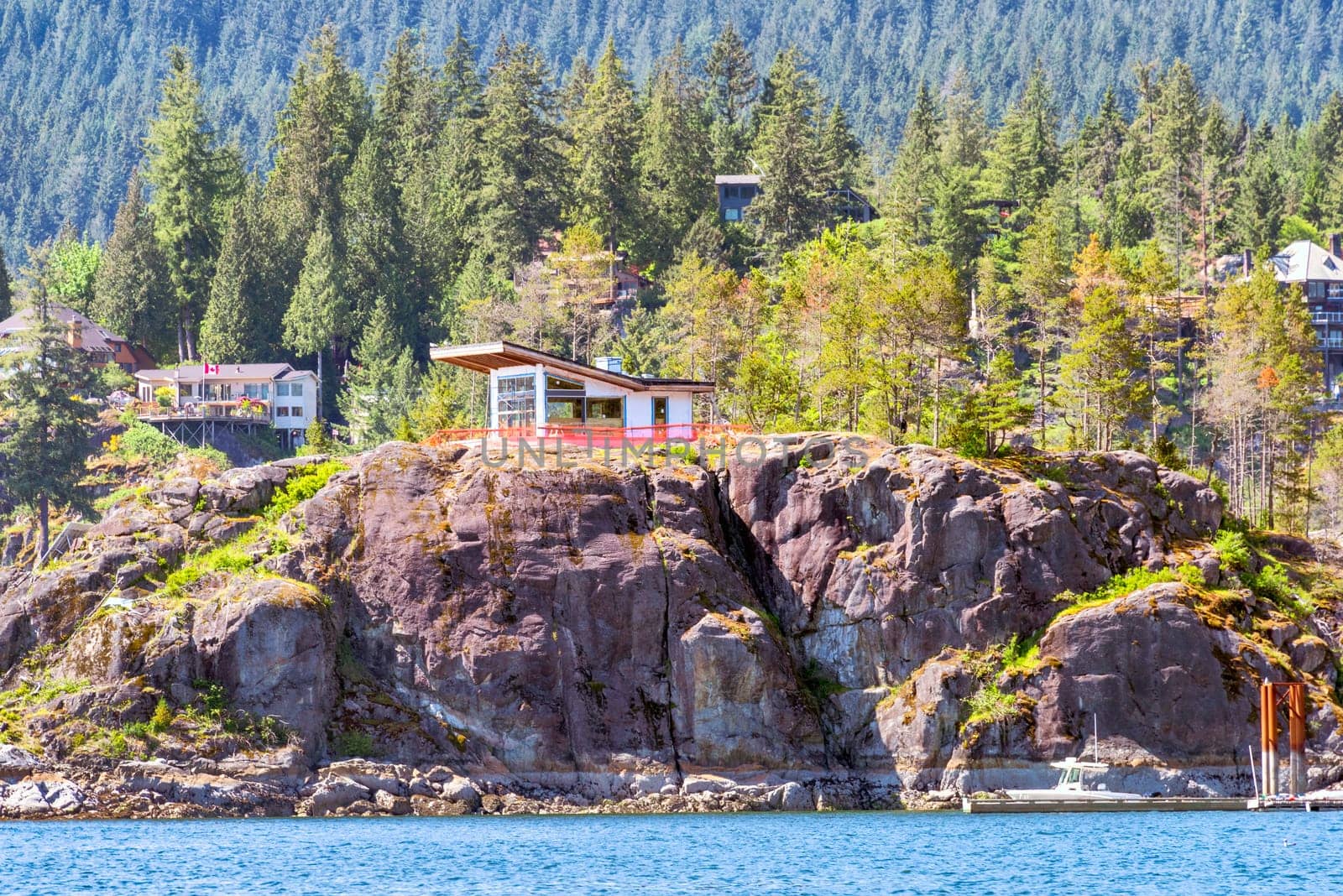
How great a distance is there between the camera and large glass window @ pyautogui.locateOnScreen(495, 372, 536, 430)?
3182 inches

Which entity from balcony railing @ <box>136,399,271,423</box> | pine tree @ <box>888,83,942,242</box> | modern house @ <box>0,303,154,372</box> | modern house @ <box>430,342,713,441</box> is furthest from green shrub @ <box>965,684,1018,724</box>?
modern house @ <box>0,303,154,372</box>

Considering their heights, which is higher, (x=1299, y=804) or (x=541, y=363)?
(x=541, y=363)

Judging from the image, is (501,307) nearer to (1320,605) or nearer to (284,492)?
(284,492)

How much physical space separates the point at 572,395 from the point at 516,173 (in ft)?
158

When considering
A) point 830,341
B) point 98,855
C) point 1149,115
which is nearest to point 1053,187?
point 1149,115

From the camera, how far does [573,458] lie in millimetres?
76688

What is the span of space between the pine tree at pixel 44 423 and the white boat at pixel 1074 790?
59.8 metres

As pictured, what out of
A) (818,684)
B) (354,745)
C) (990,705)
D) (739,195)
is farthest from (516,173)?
(990,705)

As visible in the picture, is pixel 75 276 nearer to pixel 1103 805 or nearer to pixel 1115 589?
pixel 1115 589

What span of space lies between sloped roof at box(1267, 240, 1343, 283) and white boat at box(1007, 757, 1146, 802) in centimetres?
7139

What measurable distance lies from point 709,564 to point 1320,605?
25.8 metres

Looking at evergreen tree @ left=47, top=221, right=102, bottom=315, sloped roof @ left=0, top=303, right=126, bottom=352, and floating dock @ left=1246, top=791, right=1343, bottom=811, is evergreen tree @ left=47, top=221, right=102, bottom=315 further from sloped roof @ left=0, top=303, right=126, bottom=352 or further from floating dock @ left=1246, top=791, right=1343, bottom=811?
floating dock @ left=1246, top=791, right=1343, bottom=811

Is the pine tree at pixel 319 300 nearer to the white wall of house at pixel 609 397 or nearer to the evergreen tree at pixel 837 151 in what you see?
the evergreen tree at pixel 837 151

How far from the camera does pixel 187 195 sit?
13362 centimetres
